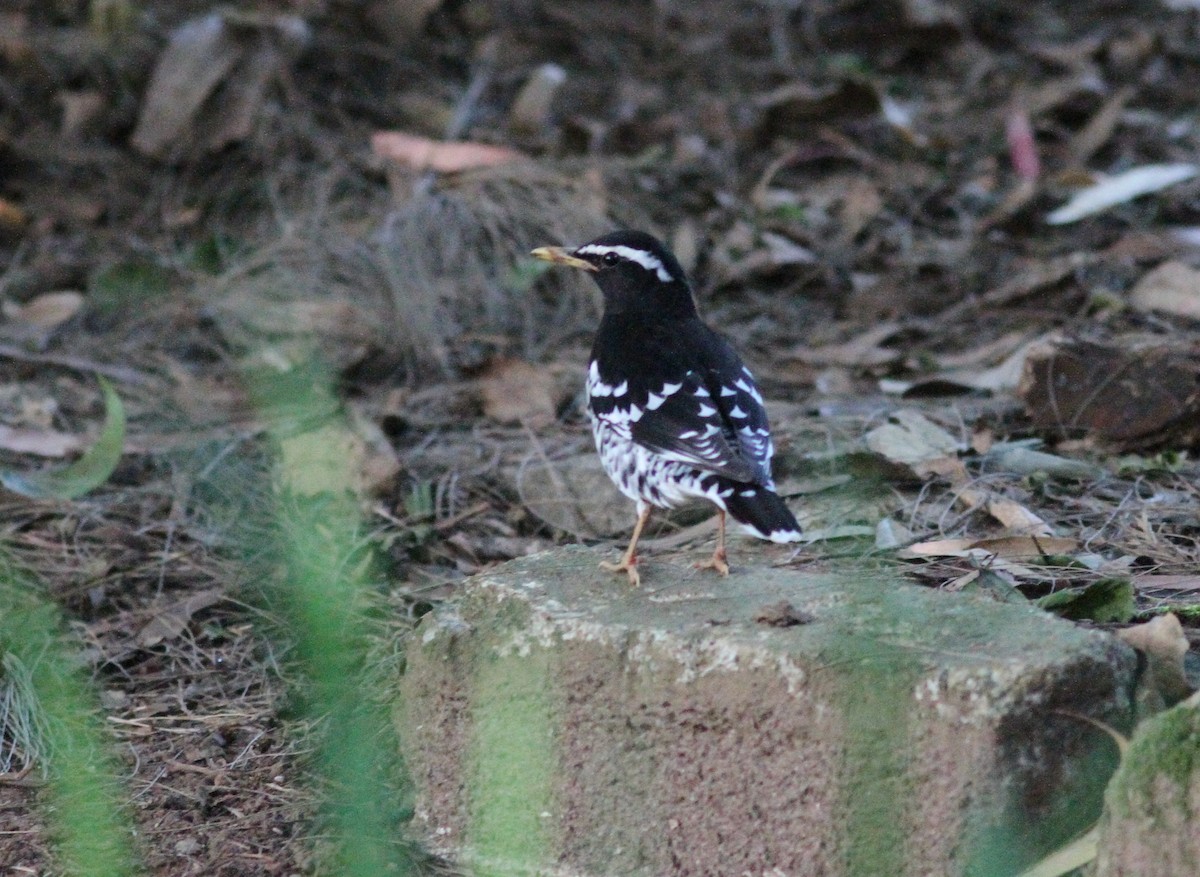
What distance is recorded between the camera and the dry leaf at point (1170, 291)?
6.15 m

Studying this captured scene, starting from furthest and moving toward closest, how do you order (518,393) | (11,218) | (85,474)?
(11,218)
(518,393)
(85,474)

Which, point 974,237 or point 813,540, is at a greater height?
point 813,540

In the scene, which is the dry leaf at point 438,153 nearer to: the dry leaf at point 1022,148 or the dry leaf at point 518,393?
the dry leaf at point 518,393

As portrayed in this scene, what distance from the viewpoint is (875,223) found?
7.75m

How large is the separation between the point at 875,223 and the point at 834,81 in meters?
1.60

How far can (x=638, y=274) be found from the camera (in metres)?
4.95

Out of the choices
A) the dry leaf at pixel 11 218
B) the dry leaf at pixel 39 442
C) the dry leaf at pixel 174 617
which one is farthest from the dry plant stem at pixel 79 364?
the dry leaf at pixel 174 617

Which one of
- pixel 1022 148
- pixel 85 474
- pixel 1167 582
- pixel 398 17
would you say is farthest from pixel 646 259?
pixel 398 17

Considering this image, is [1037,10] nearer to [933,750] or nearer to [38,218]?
[38,218]

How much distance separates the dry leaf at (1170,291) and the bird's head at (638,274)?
2.24 meters

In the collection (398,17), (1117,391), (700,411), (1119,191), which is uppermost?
(700,411)

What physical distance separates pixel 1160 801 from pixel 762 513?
1237 millimetres

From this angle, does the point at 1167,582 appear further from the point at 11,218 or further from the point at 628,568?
the point at 11,218

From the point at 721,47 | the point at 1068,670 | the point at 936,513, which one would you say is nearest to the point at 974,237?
the point at 721,47
